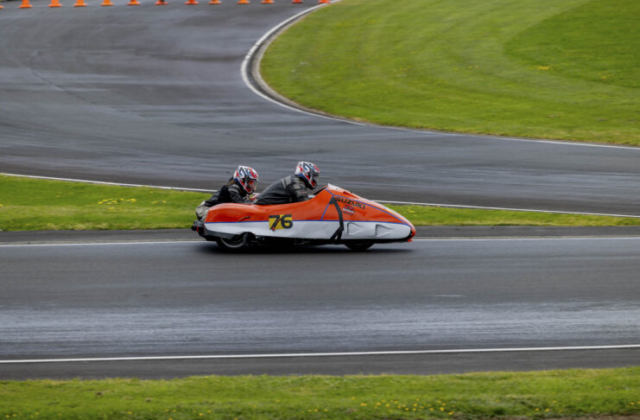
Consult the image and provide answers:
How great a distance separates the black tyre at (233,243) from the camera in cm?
1594

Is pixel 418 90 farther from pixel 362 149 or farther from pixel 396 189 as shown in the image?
pixel 396 189

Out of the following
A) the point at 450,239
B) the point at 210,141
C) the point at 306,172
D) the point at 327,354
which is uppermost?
the point at 306,172

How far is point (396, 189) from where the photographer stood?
71.0 ft

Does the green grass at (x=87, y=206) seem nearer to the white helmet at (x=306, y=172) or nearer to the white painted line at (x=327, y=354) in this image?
the white helmet at (x=306, y=172)

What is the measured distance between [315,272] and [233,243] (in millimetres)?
2228

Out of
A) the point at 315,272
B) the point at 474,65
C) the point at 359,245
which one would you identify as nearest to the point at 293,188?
the point at 359,245

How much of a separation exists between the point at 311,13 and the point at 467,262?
115 feet

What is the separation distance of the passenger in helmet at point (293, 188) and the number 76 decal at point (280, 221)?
1.09 ft

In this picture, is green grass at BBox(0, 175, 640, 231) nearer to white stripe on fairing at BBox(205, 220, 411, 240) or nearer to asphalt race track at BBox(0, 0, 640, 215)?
asphalt race track at BBox(0, 0, 640, 215)

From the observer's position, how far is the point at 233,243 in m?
16.1

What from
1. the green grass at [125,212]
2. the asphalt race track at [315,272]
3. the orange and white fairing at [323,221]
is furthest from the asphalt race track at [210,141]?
the orange and white fairing at [323,221]

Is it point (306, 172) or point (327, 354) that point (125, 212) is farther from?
point (327, 354)

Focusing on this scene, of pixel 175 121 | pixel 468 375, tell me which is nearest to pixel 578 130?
pixel 175 121

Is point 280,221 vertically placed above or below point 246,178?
below
